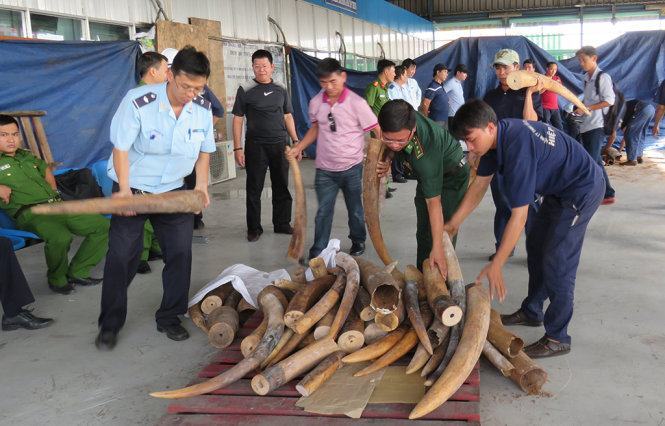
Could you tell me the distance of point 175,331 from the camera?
347 centimetres

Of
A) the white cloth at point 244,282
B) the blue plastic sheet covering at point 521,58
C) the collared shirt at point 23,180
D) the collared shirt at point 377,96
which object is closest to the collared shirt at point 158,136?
the white cloth at point 244,282

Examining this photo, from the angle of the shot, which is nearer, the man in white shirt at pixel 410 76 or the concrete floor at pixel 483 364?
the concrete floor at pixel 483 364

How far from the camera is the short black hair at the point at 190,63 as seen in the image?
115 inches

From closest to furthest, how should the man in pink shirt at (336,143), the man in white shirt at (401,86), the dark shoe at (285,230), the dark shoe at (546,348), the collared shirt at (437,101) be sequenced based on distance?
the dark shoe at (546,348), the man in pink shirt at (336,143), the dark shoe at (285,230), the man in white shirt at (401,86), the collared shirt at (437,101)

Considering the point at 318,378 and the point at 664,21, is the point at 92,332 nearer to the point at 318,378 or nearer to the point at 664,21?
the point at 318,378

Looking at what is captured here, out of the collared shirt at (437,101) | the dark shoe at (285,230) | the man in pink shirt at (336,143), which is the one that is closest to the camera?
the man in pink shirt at (336,143)

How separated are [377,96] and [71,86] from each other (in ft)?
11.5

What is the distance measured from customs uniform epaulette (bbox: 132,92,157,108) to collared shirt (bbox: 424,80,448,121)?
21.4 feet

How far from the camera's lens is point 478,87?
1210 cm

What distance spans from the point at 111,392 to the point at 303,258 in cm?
228

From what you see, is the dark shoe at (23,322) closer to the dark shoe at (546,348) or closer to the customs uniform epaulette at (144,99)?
the customs uniform epaulette at (144,99)

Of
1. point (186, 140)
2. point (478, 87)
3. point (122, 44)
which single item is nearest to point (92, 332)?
point (186, 140)

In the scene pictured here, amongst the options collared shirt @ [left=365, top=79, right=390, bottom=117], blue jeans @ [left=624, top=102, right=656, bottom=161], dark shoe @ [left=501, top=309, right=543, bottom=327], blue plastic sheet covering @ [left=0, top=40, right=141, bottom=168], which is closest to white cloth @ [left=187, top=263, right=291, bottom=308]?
dark shoe @ [left=501, top=309, right=543, bottom=327]

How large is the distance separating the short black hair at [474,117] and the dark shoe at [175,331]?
1.91 metres
